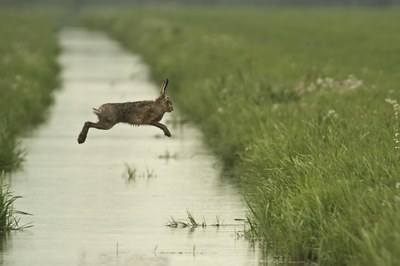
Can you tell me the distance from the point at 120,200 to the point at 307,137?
246 centimetres

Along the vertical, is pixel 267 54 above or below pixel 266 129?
above

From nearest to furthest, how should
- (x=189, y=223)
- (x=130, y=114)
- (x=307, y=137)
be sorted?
(x=130, y=114) < (x=189, y=223) < (x=307, y=137)

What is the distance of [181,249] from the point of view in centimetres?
1284

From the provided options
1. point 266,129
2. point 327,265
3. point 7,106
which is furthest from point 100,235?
point 7,106

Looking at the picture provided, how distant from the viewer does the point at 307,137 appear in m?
16.2

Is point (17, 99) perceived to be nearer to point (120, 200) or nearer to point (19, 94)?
point (19, 94)

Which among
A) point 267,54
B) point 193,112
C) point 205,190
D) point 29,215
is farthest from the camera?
point 267,54

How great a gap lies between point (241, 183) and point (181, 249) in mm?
4753

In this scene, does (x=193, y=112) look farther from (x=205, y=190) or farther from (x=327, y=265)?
(x=327, y=265)

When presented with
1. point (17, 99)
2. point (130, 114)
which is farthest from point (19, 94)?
point (130, 114)

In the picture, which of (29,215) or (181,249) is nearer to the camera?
(181,249)

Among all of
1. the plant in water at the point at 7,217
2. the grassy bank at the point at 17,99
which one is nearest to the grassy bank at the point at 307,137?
the plant in water at the point at 7,217

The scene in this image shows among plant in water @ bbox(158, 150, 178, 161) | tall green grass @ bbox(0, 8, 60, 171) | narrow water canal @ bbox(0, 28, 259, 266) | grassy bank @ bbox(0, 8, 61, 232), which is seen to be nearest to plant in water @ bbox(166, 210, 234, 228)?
narrow water canal @ bbox(0, 28, 259, 266)

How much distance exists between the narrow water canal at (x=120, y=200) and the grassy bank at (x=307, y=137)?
1.49ft
